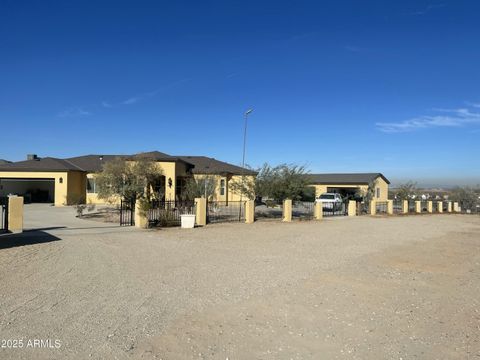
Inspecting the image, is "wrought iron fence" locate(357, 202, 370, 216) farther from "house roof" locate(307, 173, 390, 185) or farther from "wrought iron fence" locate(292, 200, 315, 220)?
"house roof" locate(307, 173, 390, 185)

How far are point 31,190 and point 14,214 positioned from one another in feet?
93.1

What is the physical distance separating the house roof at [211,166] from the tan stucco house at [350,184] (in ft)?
45.6

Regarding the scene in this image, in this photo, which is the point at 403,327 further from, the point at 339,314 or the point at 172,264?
the point at 172,264

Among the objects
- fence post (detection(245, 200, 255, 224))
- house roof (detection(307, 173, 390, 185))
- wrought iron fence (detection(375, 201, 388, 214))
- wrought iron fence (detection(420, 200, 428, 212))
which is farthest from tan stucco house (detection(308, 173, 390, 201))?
fence post (detection(245, 200, 255, 224))

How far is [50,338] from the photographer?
18.3 feet

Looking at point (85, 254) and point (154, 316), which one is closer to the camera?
point (154, 316)

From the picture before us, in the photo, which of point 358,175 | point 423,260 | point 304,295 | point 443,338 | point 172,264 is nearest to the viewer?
point 443,338

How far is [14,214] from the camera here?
52.5ft

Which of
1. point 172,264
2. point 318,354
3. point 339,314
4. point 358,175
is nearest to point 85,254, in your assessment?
point 172,264

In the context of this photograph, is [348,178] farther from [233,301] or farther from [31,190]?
[233,301]

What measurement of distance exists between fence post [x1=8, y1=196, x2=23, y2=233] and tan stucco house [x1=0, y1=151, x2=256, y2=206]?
15.0m

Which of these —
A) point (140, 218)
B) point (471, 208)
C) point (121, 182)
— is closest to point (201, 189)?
point (121, 182)

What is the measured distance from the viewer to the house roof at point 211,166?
4064cm

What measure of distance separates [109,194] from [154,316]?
2056cm
